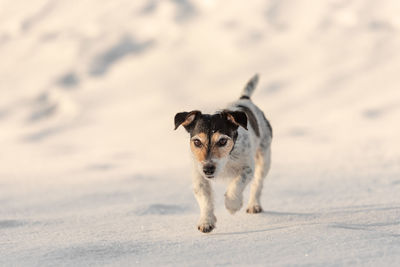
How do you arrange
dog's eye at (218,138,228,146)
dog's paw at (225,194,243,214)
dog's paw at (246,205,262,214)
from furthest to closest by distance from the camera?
1. dog's paw at (246,205,262,214)
2. dog's paw at (225,194,243,214)
3. dog's eye at (218,138,228,146)

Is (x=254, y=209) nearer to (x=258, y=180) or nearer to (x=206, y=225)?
(x=258, y=180)

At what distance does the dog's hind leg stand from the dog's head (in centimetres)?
156

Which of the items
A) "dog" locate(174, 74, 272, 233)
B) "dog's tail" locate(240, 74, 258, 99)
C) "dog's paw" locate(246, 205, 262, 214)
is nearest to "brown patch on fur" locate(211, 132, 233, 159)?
"dog" locate(174, 74, 272, 233)

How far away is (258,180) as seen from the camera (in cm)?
708

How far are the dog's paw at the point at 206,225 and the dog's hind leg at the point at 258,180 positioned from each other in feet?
4.49

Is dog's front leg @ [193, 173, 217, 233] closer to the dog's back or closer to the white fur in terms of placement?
the white fur

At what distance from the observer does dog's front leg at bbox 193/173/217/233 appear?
5.47m

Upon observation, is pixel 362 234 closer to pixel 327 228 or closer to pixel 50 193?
pixel 327 228

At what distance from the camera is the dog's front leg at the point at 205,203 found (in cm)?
547

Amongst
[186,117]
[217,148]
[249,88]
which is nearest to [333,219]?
[217,148]

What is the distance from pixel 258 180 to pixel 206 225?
178 centimetres

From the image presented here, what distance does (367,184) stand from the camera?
832cm

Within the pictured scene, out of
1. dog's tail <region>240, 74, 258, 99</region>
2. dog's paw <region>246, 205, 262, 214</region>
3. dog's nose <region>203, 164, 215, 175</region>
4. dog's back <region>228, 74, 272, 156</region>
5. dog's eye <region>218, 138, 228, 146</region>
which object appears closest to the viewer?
dog's nose <region>203, 164, 215, 175</region>

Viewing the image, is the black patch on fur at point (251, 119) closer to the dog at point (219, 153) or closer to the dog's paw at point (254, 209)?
the dog at point (219, 153)
